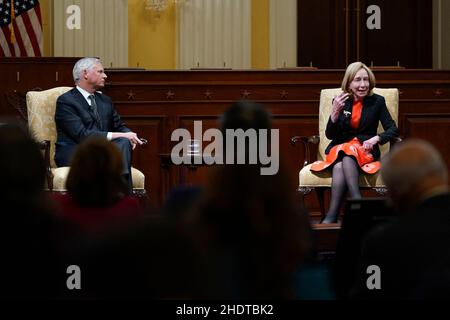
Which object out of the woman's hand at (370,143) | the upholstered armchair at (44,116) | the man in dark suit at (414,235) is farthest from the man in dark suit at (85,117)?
the man in dark suit at (414,235)

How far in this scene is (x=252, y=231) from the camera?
1.78 meters

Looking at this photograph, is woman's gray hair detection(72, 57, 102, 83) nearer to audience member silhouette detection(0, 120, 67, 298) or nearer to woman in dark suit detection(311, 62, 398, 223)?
woman in dark suit detection(311, 62, 398, 223)

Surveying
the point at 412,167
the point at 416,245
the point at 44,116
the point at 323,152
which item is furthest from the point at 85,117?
the point at 416,245

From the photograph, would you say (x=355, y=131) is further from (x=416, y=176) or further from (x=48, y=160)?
(x=416, y=176)

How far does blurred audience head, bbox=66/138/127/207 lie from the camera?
2.29 meters

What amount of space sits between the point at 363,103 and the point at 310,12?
14.9 ft

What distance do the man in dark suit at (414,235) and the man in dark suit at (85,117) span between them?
3.92 m

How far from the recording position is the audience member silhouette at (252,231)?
5.80 feet

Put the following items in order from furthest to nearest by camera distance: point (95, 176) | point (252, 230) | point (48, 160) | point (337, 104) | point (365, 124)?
point (365, 124) → point (337, 104) → point (48, 160) → point (95, 176) → point (252, 230)

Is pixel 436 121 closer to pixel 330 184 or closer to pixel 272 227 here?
pixel 330 184

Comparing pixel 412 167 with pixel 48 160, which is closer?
pixel 412 167

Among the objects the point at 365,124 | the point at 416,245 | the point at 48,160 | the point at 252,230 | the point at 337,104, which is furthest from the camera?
the point at 365,124

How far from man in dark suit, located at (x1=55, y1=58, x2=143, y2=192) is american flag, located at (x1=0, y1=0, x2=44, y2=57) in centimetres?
305

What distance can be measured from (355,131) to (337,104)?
28cm
